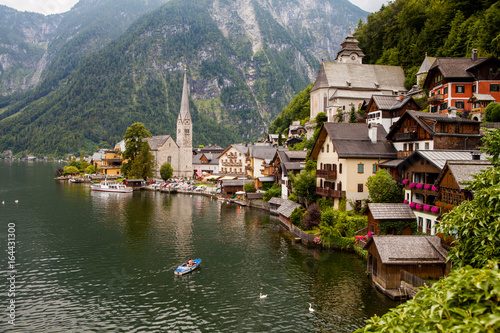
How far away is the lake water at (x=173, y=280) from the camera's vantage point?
22344mm

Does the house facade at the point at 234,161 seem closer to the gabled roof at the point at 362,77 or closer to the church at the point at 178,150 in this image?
the church at the point at 178,150

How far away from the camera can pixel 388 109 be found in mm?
47062

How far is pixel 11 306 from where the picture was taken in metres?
24.1

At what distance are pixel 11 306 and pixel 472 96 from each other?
179 ft

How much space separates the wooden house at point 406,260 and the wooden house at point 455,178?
3088 millimetres

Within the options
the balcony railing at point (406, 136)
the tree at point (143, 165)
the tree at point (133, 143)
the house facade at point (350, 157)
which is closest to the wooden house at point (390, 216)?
the house facade at point (350, 157)

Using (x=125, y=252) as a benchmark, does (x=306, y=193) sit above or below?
above

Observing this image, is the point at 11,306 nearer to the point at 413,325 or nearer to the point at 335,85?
the point at 413,325

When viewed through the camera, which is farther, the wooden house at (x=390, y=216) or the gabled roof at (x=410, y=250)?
the wooden house at (x=390, y=216)

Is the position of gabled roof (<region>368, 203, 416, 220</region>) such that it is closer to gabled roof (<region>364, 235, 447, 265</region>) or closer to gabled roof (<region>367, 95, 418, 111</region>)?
gabled roof (<region>364, 235, 447, 265</region>)

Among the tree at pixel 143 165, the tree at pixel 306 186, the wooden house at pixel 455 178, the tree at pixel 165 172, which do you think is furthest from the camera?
the tree at pixel 165 172

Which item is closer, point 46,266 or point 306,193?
point 46,266

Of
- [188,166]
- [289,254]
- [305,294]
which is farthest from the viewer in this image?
[188,166]

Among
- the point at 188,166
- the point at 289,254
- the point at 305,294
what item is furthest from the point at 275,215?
the point at 188,166
